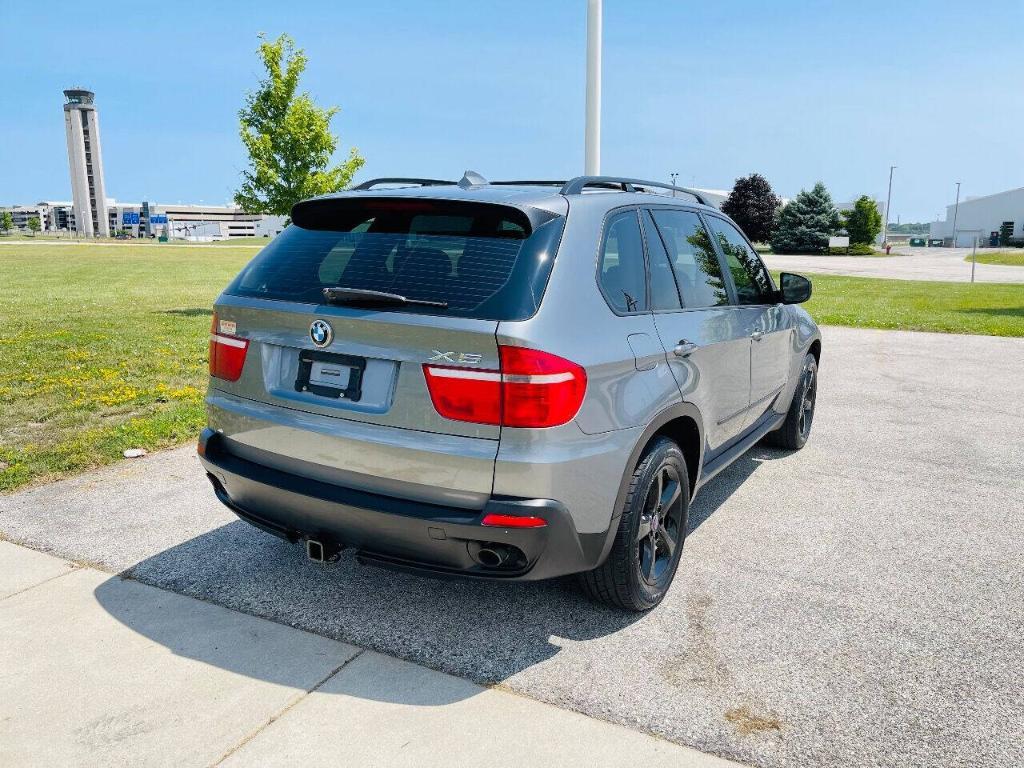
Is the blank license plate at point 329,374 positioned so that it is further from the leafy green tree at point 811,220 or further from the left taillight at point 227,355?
the leafy green tree at point 811,220

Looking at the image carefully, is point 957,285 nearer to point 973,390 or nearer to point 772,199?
point 973,390

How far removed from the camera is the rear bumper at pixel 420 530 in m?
2.69

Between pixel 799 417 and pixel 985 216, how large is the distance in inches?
4584

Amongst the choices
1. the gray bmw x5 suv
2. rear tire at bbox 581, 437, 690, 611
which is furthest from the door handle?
rear tire at bbox 581, 437, 690, 611

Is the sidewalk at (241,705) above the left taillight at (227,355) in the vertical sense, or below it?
below

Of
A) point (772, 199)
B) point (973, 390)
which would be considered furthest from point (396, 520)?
point (772, 199)

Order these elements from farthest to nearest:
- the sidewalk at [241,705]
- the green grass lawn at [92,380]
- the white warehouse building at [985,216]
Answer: the white warehouse building at [985,216], the green grass lawn at [92,380], the sidewalk at [241,705]

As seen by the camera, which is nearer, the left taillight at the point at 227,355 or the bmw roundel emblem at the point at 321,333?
the bmw roundel emblem at the point at 321,333

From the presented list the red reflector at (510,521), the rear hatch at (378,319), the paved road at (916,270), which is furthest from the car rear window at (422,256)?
the paved road at (916,270)

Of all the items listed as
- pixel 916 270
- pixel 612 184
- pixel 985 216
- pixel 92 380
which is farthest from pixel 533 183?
pixel 985 216

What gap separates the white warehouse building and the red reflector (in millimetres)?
104101

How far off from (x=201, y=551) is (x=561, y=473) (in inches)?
87.0

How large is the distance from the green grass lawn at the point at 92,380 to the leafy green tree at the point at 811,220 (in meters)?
53.6

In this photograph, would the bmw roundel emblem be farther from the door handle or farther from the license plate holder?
the door handle
